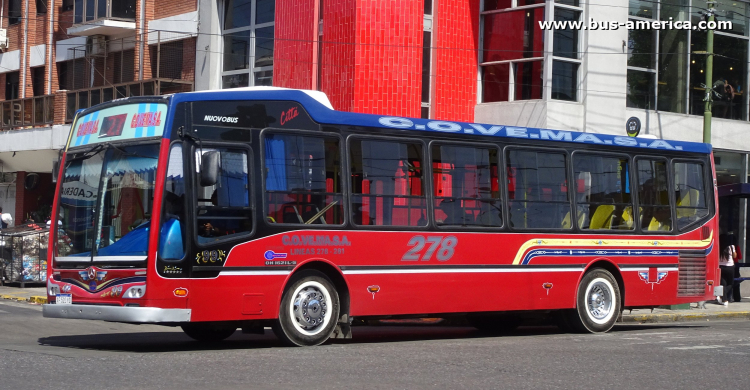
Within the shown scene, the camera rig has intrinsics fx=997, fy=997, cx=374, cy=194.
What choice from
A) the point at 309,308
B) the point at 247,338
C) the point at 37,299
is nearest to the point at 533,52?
the point at 37,299

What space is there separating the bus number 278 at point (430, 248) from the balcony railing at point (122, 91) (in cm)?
1777

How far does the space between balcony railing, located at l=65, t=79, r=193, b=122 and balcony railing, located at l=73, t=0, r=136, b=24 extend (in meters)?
2.35

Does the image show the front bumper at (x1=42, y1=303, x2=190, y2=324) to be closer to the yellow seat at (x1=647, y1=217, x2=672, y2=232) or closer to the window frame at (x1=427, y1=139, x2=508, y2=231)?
the window frame at (x1=427, y1=139, x2=508, y2=231)

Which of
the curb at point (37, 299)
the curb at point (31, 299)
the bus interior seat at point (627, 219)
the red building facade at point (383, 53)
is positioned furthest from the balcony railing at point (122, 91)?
the bus interior seat at point (627, 219)

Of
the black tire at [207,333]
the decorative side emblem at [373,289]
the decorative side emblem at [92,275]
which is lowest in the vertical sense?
the black tire at [207,333]

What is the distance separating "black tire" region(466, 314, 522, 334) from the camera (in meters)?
16.1

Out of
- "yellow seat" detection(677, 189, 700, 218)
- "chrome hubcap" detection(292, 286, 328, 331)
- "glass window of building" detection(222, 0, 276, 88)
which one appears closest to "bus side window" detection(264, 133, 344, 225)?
"chrome hubcap" detection(292, 286, 328, 331)

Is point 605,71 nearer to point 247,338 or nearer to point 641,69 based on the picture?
point 641,69

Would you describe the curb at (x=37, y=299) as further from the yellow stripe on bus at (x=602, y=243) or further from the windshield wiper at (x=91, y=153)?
the yellow stripe on bus at (x=602, y=243)

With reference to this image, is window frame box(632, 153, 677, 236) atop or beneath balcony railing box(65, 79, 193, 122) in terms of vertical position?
beneath

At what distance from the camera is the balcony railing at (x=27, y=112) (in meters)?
34.3

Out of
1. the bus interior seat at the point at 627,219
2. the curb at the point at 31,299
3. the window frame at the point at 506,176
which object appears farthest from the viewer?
the curb at the point at 31,299

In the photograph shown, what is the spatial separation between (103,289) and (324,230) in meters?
2.69

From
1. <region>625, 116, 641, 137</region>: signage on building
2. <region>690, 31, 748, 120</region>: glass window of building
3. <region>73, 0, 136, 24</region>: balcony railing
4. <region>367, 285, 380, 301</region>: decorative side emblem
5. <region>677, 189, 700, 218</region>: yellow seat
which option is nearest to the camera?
<region>367, 285, 380, 301</region>: decorative side emblem
